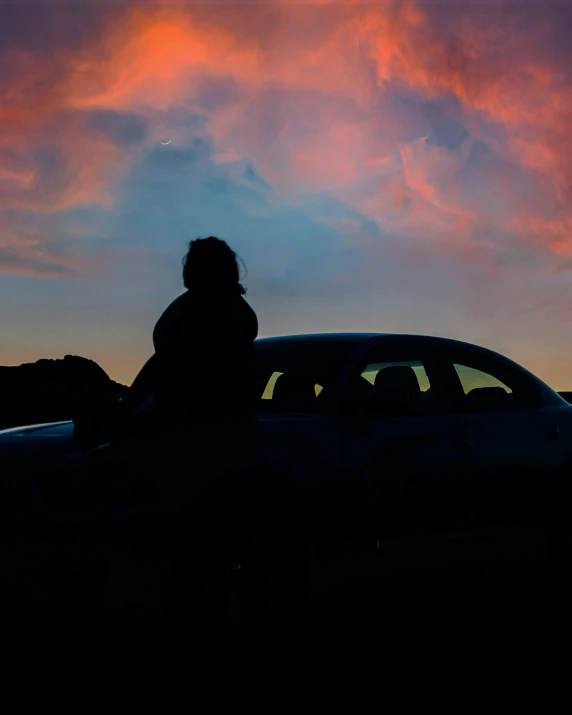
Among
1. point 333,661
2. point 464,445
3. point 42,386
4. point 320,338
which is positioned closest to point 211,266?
point 320,338

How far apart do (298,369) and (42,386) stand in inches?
1840

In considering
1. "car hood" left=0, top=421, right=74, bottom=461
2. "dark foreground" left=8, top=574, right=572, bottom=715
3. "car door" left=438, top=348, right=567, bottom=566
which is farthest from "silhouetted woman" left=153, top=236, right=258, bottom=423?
"car door" left=438, top=348, right=567, bottom=566

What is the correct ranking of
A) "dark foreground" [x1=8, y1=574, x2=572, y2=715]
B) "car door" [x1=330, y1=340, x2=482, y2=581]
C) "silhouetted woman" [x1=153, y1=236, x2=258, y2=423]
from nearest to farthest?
"dark foreground" [x1=8, y1=574, x2=572, y2=715] → "silhouetted woman" [x1=153, y1=236, x2=258, y2=423] → "car door" [x1=330, y1=340, x2=482, y2=581]

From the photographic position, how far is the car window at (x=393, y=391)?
5250 mm

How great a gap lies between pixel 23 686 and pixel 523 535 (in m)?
3.39

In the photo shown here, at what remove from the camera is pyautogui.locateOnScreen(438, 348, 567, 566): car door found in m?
6.01

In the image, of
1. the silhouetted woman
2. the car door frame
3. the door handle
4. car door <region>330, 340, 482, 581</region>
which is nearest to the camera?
the silhouetted woman

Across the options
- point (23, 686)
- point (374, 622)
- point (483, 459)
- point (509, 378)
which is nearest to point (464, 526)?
point (483, 459)

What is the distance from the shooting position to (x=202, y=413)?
16.3 feet

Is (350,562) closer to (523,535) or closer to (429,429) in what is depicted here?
(429,429)

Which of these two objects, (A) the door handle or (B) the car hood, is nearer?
(B) the car hood

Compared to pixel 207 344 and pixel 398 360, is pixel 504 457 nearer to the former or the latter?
pixel 398 360

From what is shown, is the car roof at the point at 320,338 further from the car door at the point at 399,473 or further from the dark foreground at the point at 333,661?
the dark foreground at the point at 333,661

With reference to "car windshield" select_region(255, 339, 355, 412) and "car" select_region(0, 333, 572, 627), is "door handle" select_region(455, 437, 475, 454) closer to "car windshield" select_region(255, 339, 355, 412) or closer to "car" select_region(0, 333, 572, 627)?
"car" select_region(0, 333, 572, 627)
